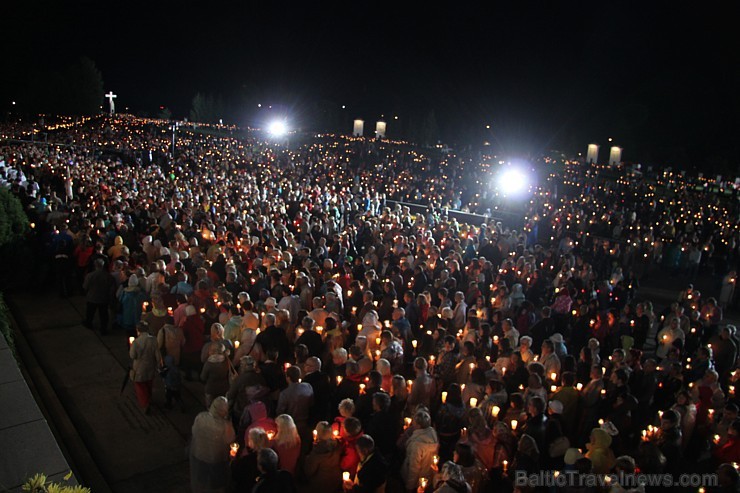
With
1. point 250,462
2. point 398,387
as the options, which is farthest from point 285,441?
point 398,387

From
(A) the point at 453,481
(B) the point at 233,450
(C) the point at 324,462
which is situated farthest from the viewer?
(B) the point at 233,450

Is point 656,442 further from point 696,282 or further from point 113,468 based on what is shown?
point 696,282

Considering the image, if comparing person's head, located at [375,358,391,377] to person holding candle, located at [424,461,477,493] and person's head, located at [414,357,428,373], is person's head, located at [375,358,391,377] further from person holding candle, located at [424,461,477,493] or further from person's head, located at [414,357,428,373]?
person holding candle, located at [424,461,477,493]

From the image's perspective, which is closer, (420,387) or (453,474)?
(453,474)

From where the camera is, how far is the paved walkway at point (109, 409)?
5.78 m

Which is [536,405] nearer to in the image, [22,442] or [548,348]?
[548,348]

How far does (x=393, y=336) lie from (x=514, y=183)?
17.3m

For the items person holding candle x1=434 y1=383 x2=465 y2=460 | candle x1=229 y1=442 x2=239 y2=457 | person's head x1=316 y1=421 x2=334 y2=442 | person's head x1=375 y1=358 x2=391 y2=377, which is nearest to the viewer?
person's head x1=316 y1=421 x2=334 y2=442

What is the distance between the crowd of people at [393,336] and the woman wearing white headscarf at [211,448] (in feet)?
0.05

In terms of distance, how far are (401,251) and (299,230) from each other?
3.65 metres

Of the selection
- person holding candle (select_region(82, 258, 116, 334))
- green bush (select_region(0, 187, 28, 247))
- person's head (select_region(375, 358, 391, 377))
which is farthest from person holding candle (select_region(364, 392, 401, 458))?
green bush (select_region(0, 187, 28, 247))

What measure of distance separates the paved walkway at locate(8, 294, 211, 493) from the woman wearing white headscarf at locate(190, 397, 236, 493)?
90cm

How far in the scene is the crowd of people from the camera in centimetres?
486

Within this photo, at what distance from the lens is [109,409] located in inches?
272
